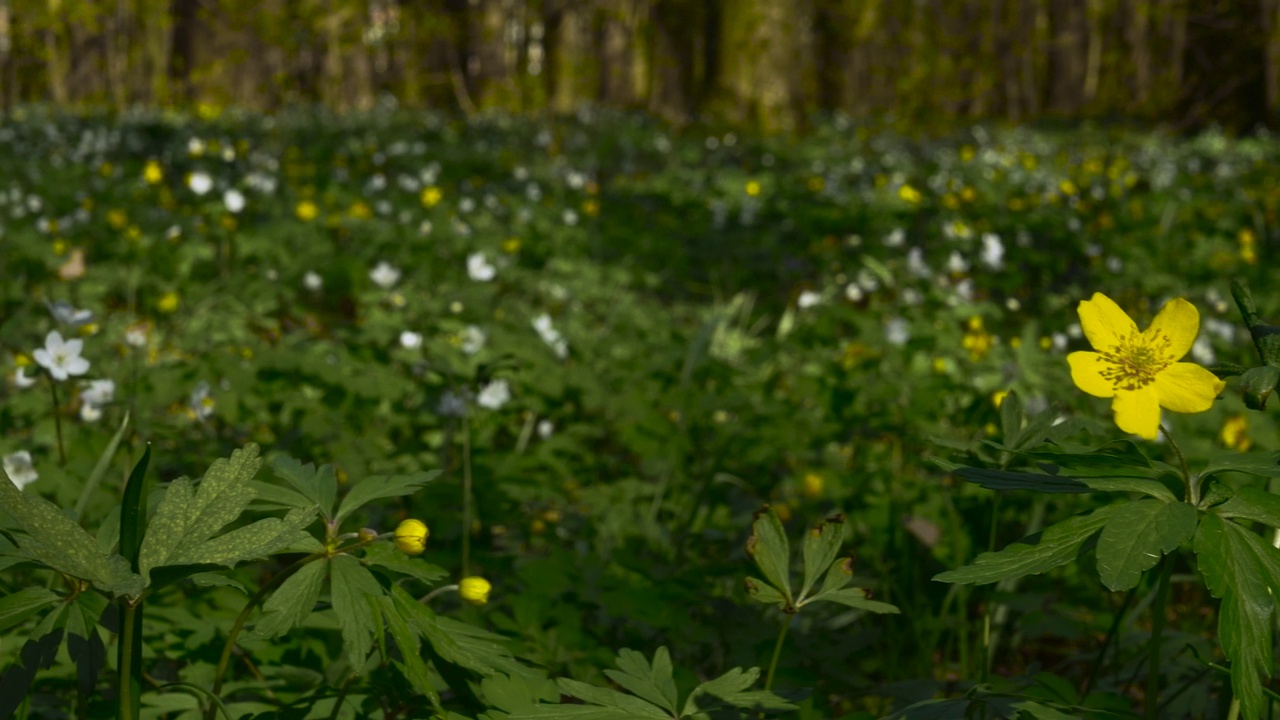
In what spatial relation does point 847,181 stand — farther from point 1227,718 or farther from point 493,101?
point 493,101

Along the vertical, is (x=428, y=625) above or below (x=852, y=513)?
above

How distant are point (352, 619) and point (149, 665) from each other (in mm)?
892

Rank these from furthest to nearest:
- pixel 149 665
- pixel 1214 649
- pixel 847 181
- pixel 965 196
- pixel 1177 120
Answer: pixel 1177 120
pixel 847 181
pixel 965 196
pixel 1214 649
pixel 149 665

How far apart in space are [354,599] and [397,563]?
0.06m

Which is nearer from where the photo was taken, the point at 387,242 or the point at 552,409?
the point at 552,409

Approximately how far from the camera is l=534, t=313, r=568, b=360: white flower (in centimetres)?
350

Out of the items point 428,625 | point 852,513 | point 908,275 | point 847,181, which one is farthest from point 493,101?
point 428,625

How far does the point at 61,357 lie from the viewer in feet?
7.86

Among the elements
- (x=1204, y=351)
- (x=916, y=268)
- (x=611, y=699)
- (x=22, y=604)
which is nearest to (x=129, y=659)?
(x=22, y=604)

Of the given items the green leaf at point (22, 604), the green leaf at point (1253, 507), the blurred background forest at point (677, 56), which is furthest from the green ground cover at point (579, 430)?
the blurred background forest at point (677, 56)

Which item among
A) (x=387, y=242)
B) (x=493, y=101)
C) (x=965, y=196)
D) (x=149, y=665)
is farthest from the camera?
(x=493, y=101)

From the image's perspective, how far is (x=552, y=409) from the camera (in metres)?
3.34

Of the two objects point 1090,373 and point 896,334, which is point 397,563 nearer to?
point 1090,373

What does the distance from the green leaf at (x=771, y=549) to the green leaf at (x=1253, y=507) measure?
0.49 m
